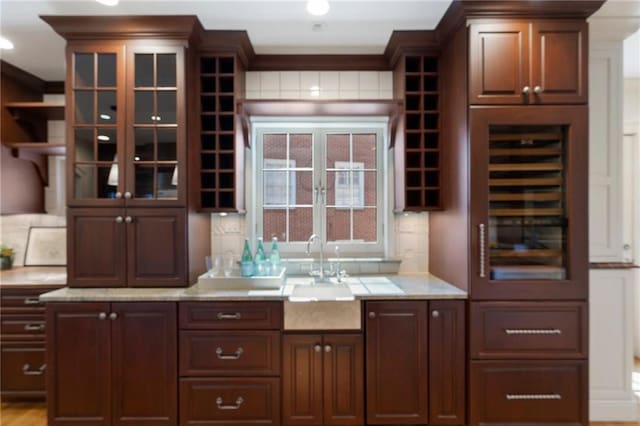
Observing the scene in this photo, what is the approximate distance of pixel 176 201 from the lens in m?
2.18

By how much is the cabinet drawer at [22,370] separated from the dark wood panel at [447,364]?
2.67m

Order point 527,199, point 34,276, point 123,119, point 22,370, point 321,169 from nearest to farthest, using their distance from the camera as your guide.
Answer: point 527,199 < point 123,119 < point 22,370 < point 34,276 < point 321,169

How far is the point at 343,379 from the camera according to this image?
2.00 meters

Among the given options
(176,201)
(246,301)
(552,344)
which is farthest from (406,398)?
(176,201)

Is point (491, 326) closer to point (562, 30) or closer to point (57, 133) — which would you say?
point (562, 30)

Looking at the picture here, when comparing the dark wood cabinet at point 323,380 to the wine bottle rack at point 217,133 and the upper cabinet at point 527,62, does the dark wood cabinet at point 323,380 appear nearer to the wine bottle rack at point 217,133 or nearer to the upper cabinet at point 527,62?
the wine bottle rack at point 217,133

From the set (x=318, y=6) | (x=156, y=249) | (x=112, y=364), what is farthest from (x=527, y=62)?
(x=112, y=364)

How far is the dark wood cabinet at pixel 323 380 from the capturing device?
1994 mm

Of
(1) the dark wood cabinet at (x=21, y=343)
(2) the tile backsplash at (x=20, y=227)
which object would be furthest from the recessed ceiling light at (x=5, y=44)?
(1) the dark wood cabinet at (x=21, y=343)

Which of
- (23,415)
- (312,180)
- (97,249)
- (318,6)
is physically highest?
(318,6)

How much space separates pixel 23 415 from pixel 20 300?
0.77 m

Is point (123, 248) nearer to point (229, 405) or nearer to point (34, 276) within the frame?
point (34, 276)

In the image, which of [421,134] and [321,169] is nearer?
[421,134]

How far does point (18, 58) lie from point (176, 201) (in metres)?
1.86
